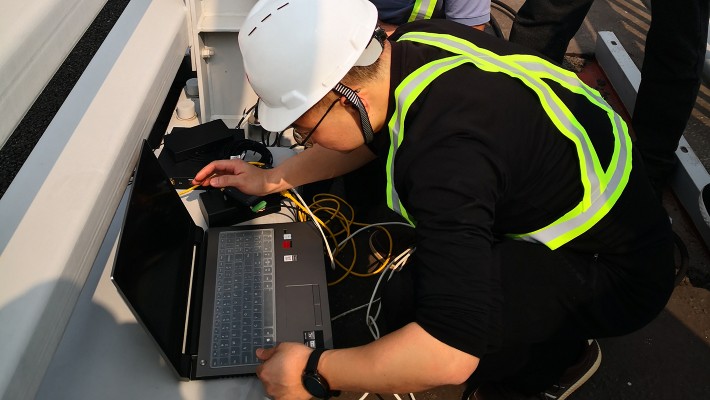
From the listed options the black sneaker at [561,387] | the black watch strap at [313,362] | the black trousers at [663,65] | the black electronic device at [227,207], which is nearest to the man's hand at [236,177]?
the black electronic device at [227,207]

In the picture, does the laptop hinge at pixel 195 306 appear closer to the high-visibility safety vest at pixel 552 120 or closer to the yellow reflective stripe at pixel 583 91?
the high-visibility safety vest at pixel 552 120

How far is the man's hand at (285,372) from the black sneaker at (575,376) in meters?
0.93

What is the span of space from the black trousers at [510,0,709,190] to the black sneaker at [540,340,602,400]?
1019 mm

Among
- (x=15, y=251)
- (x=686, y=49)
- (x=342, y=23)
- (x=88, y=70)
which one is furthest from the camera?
(x=686, y=49)

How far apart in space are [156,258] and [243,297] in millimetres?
304

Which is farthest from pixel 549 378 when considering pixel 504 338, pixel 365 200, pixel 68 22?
pixel 68 22

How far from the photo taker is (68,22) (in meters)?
0.74

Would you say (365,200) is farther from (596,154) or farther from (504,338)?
(596,154)

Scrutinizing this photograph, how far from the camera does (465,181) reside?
3.65 feet

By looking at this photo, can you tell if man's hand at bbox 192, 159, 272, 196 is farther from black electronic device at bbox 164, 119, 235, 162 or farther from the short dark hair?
the short dark hair

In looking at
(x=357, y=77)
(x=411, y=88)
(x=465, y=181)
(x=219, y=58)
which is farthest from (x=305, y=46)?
(x=219, y=58)

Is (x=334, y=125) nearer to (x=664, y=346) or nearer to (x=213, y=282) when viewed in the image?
(x=213, y=282)

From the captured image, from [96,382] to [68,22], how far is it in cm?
84

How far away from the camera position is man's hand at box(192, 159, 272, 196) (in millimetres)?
1687
